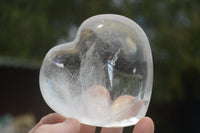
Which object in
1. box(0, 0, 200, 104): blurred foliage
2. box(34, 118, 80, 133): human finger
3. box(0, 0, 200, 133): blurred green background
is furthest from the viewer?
box(0, 0, 200, 104): blurred foliage

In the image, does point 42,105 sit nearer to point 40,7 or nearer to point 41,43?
point 41,43

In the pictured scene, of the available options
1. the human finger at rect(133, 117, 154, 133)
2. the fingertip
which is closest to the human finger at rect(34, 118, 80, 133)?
the fingertip

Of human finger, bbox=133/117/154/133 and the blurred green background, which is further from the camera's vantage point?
the blurred green background

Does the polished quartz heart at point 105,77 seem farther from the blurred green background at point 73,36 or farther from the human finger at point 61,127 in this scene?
the blurred green background at point 73,36

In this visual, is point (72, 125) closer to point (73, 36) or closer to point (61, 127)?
point (61, 127)

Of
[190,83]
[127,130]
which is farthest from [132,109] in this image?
[190,83]

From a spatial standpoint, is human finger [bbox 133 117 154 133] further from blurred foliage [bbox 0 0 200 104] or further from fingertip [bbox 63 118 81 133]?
blurred foliage [bbox 0 0 200 104]

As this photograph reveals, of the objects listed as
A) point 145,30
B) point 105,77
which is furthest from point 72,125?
point 145,30
